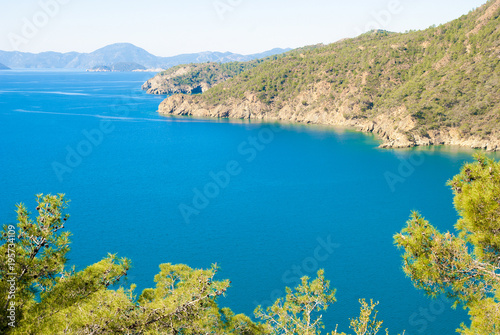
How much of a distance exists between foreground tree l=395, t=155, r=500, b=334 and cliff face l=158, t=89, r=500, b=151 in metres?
66.3

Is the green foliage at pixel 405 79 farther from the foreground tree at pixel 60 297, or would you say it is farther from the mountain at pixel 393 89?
the foreground tree at pixel 60 297

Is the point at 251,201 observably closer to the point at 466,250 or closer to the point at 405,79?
the point at 466,250

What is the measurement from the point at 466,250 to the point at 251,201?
38033 millimetres

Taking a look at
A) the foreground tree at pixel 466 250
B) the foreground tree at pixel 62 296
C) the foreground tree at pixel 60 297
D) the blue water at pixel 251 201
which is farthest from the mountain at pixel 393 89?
the foreground tree at pixel 60 297

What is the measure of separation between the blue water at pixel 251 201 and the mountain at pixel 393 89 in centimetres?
747

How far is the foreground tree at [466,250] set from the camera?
37.0 feet

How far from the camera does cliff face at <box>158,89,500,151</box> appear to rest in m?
75.6

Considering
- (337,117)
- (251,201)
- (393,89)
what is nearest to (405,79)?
(393,89)

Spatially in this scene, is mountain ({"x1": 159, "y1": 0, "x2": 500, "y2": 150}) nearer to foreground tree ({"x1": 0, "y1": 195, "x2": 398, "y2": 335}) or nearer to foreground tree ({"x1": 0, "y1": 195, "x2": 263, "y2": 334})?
foreground tree ({"x1": 0, "y1": 195, "x2": 398, "y2": 335})

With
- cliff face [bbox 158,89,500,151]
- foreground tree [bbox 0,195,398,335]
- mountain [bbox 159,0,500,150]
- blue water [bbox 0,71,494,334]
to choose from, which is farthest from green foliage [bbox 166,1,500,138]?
foreground tree [bbox 0,195,398,335]

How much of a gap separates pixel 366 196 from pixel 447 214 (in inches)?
396

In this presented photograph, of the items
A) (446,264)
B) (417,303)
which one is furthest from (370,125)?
(446,264)

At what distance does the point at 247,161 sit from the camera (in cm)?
7000

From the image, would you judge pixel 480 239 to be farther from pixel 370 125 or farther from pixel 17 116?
pixel 17 116
